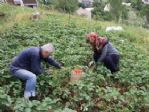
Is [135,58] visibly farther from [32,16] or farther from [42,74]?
[32,16]

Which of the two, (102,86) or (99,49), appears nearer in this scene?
(102,86)

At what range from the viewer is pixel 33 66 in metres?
7.88

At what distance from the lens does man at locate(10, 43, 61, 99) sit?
7656 mm

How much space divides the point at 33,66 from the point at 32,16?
958 centimetres

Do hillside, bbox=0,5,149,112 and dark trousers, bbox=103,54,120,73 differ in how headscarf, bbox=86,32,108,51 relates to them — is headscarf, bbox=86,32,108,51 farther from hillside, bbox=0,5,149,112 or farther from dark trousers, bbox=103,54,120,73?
hillside, bbox=0,5,149,112

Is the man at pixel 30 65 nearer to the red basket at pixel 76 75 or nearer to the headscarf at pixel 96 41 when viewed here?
the red basket at pixel 76 75

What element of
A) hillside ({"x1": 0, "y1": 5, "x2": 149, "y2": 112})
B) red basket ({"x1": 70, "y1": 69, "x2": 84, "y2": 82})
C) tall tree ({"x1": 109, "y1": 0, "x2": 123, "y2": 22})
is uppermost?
red basket ({"x1": 70, "y1": 69, "x2": 84, "y2": 82})

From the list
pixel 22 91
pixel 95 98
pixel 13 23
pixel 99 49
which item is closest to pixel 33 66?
pixel 22 91

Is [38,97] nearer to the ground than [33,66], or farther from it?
nearer to the ground

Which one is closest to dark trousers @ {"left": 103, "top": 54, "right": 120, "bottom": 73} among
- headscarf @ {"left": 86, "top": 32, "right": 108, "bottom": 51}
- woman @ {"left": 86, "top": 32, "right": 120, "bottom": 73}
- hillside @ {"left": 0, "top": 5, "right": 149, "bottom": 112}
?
woman @ {"left": 86, "top": 32, "right": 120, "bottom": 73}

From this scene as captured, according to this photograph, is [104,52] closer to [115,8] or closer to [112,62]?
[112,62]

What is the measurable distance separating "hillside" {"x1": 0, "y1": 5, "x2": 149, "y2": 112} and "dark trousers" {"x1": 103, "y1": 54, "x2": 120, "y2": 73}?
17 cm

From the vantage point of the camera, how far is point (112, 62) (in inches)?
369

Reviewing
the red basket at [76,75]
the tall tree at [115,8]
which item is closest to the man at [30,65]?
the red basket at [76,75]
